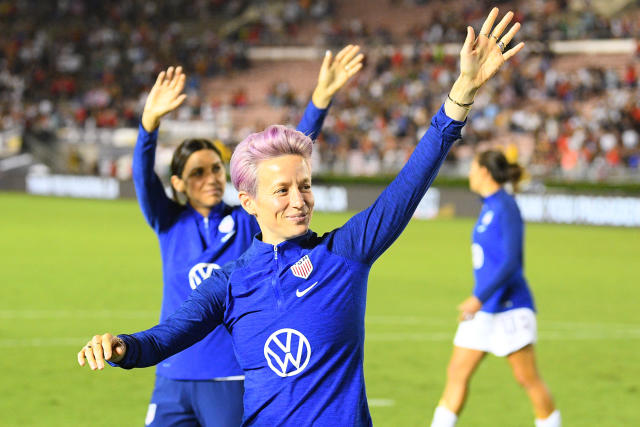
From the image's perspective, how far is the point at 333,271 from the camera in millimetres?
3250

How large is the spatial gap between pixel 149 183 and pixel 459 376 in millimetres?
2682

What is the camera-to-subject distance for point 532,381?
6488mm

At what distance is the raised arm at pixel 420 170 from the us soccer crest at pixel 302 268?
100 millimetres

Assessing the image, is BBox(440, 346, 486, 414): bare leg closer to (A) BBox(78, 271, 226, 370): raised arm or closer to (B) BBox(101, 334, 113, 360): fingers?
(A) BBox(78, 271, 226, 370): raised arm

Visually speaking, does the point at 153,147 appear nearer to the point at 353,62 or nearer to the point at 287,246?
the point at 353,62

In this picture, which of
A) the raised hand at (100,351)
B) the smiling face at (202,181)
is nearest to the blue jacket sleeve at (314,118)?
the smiling face at (202,181)

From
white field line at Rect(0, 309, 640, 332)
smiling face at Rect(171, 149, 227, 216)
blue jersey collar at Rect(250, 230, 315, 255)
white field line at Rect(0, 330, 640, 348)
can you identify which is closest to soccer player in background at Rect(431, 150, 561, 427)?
smiling face at Rect(171, 149, 227, 216)

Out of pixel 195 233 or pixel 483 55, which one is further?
pixel 195 233

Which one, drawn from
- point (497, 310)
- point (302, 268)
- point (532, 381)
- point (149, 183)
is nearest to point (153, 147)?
point (149, 183)

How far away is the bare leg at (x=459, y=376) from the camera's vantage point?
21.6 feet

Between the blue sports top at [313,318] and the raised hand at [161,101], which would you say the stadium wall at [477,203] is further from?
the blue sports top at [313,318]

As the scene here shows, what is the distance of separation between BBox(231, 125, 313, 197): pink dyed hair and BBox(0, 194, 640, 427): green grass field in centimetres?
467

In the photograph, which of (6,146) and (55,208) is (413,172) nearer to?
(55,208)

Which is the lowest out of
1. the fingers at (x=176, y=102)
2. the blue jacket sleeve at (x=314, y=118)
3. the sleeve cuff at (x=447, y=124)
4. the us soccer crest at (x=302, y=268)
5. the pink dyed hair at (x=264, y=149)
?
the us soccer crest at (x=302, y=268)
